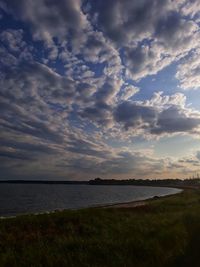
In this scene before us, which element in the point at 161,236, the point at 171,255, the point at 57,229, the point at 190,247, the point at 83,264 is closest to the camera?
the point at 83,264

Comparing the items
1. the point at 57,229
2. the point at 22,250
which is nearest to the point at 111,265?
the point at 22,250

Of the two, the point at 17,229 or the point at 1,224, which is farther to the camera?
the point at 1,224

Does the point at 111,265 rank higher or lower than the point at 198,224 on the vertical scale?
lower

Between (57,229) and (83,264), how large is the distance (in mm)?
11019

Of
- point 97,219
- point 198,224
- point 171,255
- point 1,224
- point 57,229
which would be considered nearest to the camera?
point 171,255

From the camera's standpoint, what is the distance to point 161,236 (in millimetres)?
16562

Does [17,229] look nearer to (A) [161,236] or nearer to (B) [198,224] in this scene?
(A) [161,236]

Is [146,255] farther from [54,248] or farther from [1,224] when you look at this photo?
[1,224]

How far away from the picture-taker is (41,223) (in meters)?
24.6

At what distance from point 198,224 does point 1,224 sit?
48.9 ft

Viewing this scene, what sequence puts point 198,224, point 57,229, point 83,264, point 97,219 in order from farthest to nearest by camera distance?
point 97,219 < point 57,229 < point 198,224 < point 83,264

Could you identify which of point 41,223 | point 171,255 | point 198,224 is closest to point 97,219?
point 41,223

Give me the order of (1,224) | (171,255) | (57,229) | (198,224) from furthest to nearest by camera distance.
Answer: (1,224)
(57,229)
(198,224)
(171,255)

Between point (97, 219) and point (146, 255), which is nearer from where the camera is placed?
point (146, 255)
